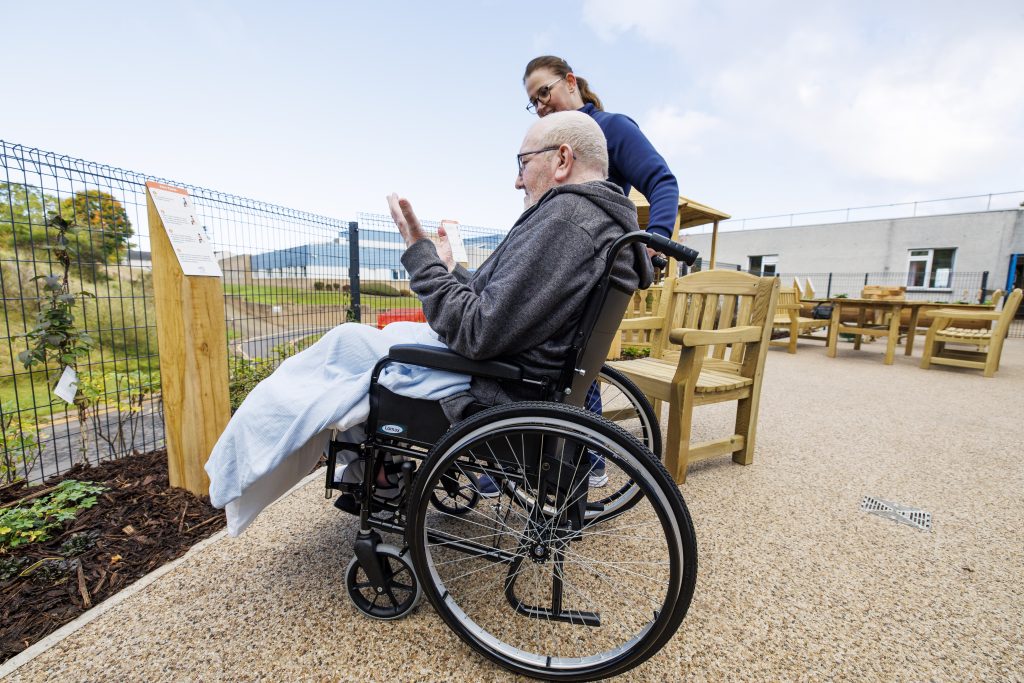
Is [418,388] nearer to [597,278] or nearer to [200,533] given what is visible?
[597,278]

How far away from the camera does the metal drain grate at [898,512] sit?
6.42 feet

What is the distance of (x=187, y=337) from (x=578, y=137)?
171cm

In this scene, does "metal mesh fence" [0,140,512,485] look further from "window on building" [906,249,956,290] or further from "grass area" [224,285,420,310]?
"window on building" [906,249,956,290]

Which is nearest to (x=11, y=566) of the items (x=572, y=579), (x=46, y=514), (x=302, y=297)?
(x=46, y=514)

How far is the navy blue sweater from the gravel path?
4.45ft

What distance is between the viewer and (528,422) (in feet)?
3.42

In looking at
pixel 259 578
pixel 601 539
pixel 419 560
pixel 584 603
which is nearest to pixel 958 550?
pixel 601 539

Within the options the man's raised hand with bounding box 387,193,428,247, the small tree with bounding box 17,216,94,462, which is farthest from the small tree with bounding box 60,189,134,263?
the man's raised hand with bounding box 387,193,428,247

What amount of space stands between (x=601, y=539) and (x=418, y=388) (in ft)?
3.60

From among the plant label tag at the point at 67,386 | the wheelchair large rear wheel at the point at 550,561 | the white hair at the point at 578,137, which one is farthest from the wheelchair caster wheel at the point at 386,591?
the plant label tag at the point at 67,386

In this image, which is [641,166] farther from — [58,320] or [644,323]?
[58,320]

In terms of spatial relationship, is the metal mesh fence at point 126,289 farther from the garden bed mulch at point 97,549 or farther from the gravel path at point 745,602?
the gravel path at point 745,602

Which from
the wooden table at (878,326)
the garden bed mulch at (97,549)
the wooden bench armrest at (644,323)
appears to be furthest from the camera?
the wooden table at (878,326)

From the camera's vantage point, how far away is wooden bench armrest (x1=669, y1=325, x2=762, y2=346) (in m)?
2.07
